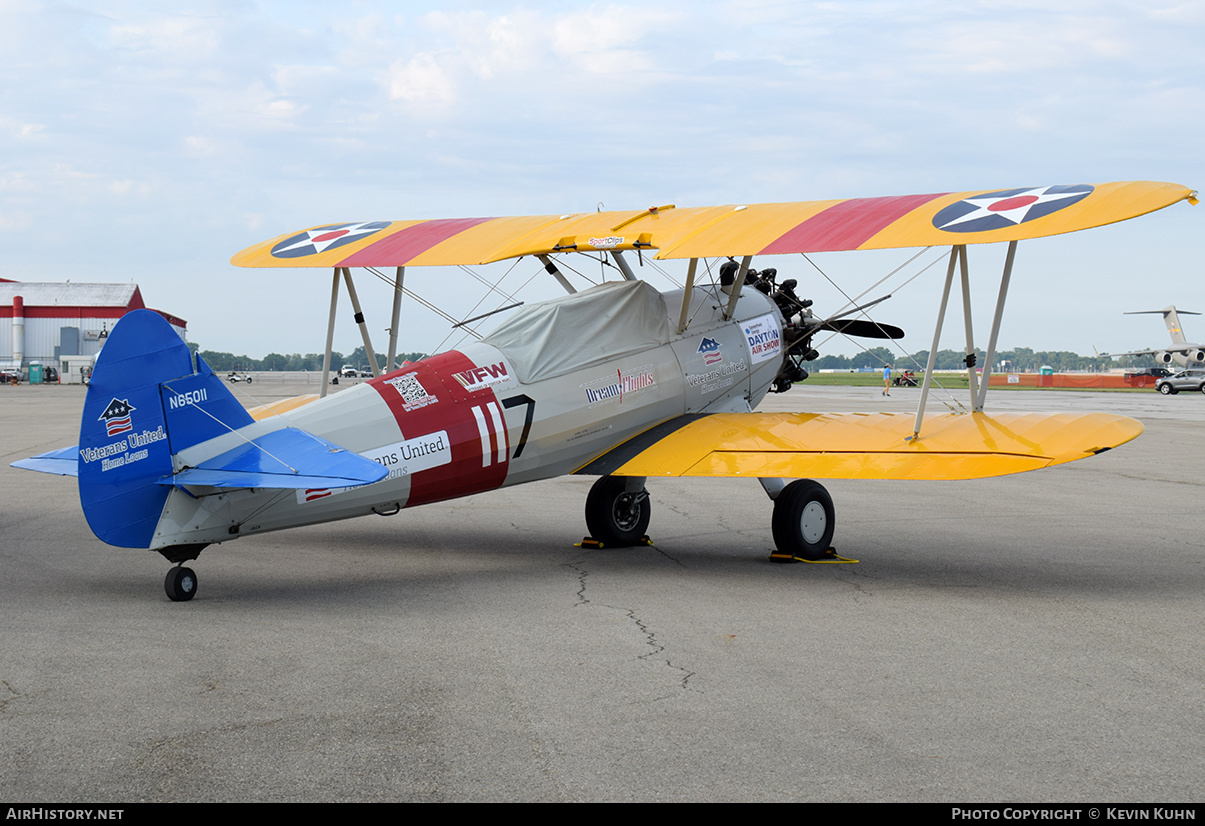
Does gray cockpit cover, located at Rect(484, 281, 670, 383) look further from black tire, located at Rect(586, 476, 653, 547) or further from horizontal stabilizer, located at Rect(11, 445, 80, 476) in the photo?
horizontal stabilizer, located at Rect(11, 445, 80, 476)

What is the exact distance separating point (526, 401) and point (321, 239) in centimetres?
368

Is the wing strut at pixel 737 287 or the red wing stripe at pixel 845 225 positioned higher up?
the red wing stripe at pixel 845 225

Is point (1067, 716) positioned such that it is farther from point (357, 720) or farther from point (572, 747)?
point (357, 720)

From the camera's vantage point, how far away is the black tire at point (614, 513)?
10.0 m

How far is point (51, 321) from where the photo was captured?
253ft

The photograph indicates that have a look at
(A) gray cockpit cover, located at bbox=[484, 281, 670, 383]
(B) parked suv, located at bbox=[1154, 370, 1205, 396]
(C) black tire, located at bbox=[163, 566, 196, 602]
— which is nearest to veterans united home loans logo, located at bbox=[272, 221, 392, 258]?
(A) gray cockpit cover, located at bbox=[484, 281, 670, 383]

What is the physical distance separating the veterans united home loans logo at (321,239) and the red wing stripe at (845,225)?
4.85 meters

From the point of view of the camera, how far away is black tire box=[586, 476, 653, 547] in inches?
395

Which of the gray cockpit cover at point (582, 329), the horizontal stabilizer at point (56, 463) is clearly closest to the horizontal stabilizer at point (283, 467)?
the horizontal stabilizer at point (56, 463)

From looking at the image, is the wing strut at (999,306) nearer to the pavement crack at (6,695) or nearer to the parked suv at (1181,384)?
the pavement crack at (6,695)

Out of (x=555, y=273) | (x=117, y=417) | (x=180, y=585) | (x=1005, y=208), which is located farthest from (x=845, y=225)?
(x=180, y=585)

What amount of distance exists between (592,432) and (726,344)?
2039 mm

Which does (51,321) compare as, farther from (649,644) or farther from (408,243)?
(649,644)

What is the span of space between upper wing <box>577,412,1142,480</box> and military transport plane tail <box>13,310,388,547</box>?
10.5 ft
